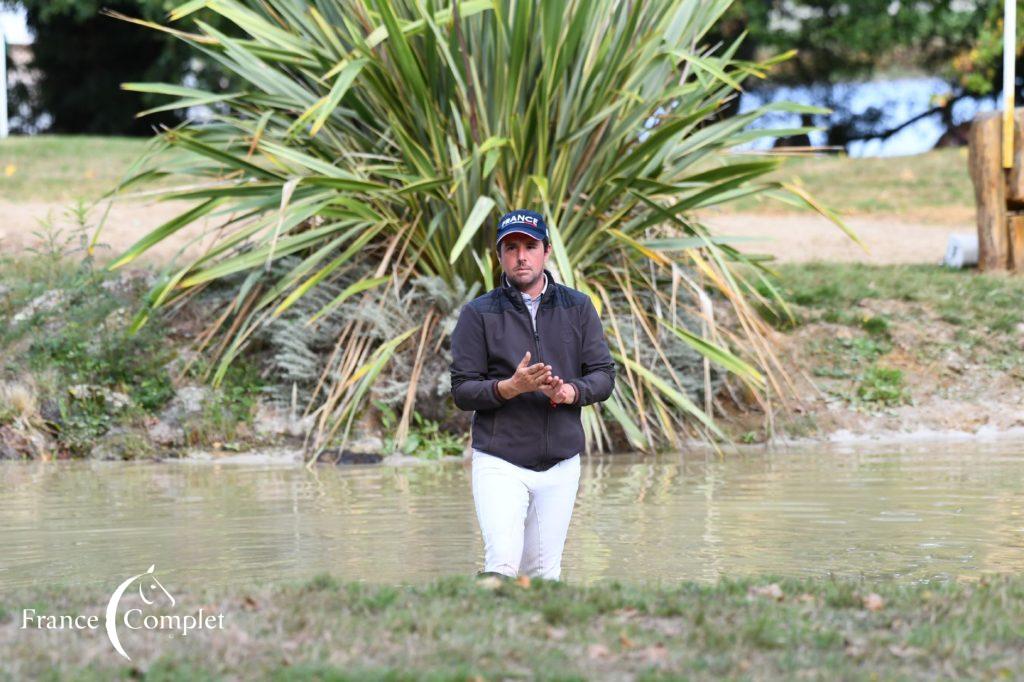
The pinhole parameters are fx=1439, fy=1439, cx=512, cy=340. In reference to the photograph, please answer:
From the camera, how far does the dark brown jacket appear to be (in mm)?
5727

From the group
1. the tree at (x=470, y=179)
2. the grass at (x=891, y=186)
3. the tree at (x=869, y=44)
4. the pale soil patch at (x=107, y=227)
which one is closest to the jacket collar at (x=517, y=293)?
the tree at (x=470, y=179)

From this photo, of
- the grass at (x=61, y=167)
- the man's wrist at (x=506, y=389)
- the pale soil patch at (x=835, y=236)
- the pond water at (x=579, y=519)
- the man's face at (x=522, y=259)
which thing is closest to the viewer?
the man's wrist at (x=506, y=389)

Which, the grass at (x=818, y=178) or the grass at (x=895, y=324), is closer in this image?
the grass at (x=895, y=324)

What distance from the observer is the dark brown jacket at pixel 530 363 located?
5.73 metres

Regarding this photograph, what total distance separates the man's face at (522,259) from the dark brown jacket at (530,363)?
Answer: 6 centimetres

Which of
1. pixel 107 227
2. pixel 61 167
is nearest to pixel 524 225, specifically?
pixel 107 227

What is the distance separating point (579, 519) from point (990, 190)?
8245 millimetres

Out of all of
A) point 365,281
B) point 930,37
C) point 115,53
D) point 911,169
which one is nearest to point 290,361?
point 365,281

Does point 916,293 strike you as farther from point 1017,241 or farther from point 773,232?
point 773,232

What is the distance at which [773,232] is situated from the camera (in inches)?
711

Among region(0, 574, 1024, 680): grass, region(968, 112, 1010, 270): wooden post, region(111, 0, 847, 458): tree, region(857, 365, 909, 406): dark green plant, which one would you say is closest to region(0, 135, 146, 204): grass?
region(111, 0, 847, 458): tree

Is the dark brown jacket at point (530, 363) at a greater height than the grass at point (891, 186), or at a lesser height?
lesser

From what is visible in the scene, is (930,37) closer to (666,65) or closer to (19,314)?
(666,65)

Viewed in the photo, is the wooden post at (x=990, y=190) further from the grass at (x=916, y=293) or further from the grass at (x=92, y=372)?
the grass at (x=92, y=372)
